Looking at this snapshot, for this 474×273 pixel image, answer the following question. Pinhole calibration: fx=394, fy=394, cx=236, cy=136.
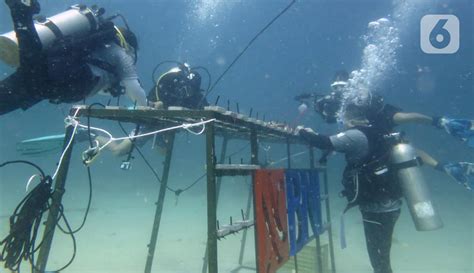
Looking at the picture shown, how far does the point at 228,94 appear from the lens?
247 feet

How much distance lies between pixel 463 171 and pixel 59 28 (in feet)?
28.5

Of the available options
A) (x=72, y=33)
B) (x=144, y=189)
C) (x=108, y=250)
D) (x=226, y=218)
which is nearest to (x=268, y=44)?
(x=144, y=189)

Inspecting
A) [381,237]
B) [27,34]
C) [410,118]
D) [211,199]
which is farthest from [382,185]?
[27,34]

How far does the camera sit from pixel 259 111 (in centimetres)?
5694

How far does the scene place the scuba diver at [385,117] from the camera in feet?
18.7

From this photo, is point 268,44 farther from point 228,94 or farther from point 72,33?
point 72,33

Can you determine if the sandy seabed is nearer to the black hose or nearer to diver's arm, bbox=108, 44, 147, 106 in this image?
diver's arm, bbox=108, 44, 147, 106

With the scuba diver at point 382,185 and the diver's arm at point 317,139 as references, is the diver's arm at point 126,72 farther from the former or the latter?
the scuba diver at point 382,185

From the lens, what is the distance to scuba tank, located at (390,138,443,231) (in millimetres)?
5477

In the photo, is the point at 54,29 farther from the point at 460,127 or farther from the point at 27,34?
the point at 460,127

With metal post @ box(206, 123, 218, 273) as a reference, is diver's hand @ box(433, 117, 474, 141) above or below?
above

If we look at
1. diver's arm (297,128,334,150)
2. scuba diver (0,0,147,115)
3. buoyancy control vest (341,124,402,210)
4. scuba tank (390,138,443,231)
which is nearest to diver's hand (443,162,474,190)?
scuba tank (390,138,443,231)

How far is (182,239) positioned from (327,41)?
165 ft

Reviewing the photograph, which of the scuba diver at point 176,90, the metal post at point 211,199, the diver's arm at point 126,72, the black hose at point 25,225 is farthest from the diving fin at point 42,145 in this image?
the metal post at point 211,199
